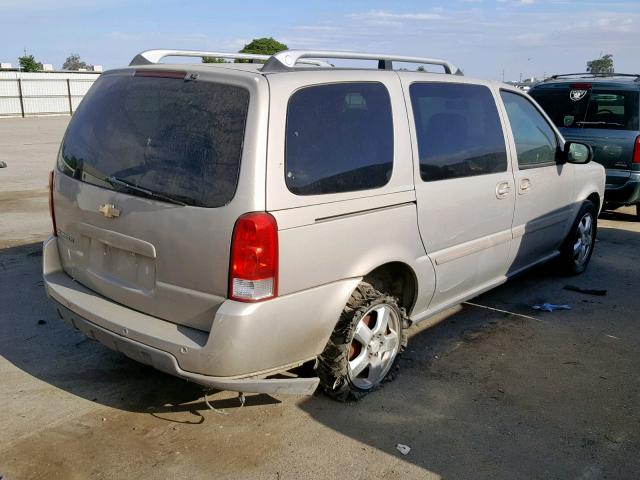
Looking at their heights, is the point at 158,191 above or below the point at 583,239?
above

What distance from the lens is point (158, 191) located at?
3.21 metres

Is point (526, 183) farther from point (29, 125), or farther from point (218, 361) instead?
point (29, 125)

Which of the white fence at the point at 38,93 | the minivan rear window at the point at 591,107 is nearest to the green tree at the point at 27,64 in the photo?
the white fence at the point at 38,93

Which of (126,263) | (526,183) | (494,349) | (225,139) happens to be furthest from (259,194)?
(526,183)

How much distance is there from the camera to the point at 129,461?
319 centimetres

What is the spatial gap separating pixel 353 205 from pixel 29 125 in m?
27.9

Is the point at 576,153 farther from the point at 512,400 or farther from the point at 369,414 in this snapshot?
the point at 369,414

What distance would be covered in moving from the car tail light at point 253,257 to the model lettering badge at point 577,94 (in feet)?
23.9

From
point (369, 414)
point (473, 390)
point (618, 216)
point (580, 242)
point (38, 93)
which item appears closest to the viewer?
point (369, 414)

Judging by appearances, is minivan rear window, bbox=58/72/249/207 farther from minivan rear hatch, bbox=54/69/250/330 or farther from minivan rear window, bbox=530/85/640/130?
minivan rear window, bbox=530/85/640/130

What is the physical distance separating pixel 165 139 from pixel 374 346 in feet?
5.70

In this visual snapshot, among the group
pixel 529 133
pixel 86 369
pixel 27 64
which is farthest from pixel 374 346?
pixel 27 64

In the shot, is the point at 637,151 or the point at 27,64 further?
the point at 27,64

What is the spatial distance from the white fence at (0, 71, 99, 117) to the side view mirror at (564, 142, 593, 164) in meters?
30.7
